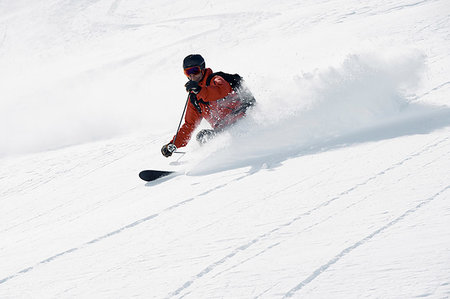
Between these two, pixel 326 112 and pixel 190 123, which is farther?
pixel 190 123

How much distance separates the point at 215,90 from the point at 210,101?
27 centimetres

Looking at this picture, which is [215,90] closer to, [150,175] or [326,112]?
[150,175]

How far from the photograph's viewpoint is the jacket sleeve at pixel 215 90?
5.48 m

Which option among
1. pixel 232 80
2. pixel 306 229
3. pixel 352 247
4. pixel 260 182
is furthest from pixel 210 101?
pixel 352 247

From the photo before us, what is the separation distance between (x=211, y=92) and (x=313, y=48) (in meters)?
6.23

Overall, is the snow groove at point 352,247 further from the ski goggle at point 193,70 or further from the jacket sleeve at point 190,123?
the jacket sleeve at point 190,123

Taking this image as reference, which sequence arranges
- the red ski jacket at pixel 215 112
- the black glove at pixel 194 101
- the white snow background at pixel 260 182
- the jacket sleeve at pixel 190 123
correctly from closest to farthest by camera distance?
the white snow background at pixel 260 182 < the red ski jacket at pixel 215 112 < the black glove at pixel 194 101 < the jacket sleeve at pixel 190 123

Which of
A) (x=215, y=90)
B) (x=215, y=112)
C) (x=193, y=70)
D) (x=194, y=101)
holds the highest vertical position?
(x=193, y=70)

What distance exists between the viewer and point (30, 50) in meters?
18.1

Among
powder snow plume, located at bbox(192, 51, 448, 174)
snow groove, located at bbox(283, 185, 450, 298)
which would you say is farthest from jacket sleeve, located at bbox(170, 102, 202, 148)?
snow groove, located at bbox(283, 185, 450, 298)

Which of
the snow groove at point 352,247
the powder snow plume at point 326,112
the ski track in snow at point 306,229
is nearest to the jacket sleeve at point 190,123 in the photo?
the powder snow plume at point 326,112

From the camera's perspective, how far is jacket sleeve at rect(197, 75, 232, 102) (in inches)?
216

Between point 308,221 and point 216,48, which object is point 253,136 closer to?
point 308,221

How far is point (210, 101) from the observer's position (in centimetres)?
→ 577
